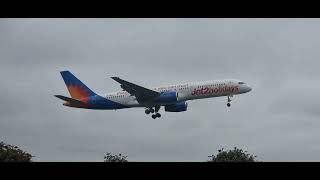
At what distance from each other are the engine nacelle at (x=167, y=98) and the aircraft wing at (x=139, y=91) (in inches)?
21.4

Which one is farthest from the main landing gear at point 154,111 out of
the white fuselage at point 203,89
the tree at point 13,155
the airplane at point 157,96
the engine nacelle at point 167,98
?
the tree at point 13,155

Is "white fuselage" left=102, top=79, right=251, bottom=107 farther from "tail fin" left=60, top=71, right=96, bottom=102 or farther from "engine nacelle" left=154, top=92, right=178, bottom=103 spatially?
"tail fin" left=60, top=71, right=96, bottom=102

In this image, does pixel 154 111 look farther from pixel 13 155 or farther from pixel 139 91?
pixel 13 155

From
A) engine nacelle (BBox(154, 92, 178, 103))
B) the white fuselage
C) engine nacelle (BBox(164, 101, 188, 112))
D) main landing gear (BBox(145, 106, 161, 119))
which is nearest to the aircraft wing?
engine nacelle (BBox(154, 92, 178, 103))

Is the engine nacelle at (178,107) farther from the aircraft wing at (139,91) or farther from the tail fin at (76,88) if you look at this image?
the tail fin at (76,88)

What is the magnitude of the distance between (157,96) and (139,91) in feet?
7.19

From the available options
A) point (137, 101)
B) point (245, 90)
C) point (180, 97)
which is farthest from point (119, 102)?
point (245, 90)

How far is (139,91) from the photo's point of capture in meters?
75.9

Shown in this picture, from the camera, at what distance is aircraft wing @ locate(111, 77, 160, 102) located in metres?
75.3

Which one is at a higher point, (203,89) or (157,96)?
(203,89)

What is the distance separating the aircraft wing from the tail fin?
295 inches

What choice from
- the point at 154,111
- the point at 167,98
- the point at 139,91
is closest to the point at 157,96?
the point at 167,98

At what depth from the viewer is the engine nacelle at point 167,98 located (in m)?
75.1

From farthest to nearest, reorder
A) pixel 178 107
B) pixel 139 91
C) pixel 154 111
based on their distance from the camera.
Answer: pixel 154 111, pixel 178 107, pixel 139 91
